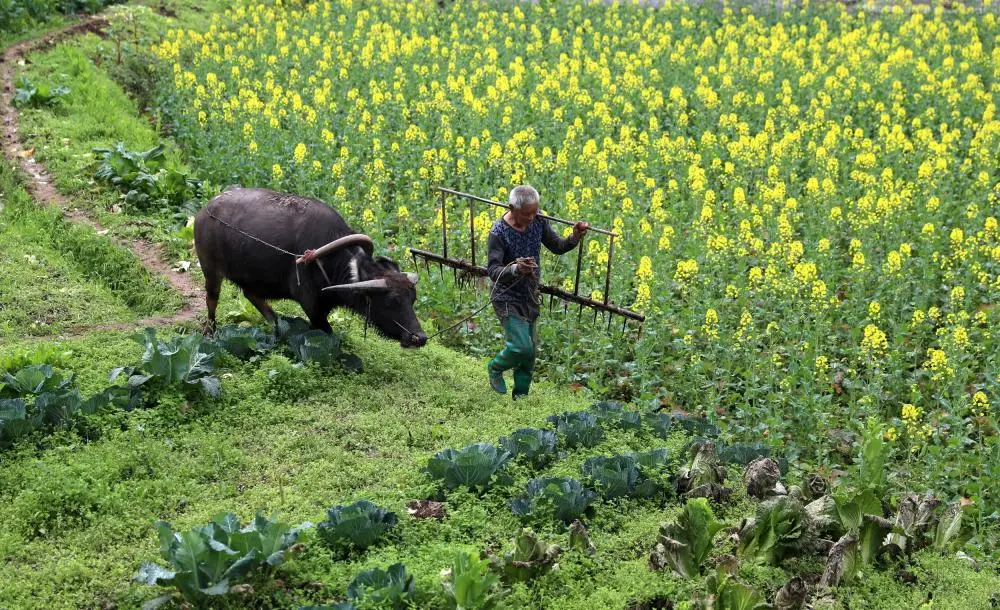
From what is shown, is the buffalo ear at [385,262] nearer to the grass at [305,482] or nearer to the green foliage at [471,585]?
the grass at [305,482]

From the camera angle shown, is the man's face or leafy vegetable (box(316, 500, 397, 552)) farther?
the man's face

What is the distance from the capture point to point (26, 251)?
11.4m

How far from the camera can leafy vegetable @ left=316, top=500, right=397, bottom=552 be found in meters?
5.97

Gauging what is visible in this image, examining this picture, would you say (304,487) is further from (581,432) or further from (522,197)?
(522,197)

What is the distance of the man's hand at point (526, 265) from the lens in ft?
26.2

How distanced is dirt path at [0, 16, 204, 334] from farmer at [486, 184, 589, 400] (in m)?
3.78

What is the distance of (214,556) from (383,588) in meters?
0.92

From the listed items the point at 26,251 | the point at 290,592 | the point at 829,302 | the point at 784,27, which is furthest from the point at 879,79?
the point at 290,592

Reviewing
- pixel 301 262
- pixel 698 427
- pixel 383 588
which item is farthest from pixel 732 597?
pixel 301 262

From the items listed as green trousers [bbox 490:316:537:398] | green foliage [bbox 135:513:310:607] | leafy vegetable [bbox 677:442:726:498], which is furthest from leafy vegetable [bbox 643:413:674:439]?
green foliage [bbox 135:513:310:607]

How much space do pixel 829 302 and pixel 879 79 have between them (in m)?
8.56

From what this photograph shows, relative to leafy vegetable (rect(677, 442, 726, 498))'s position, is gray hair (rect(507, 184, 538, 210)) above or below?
above

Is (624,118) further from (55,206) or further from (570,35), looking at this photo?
(55,206)

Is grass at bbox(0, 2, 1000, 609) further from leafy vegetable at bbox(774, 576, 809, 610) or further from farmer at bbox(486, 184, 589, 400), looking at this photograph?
farmer at bbox(486, 184, 589, 400)
